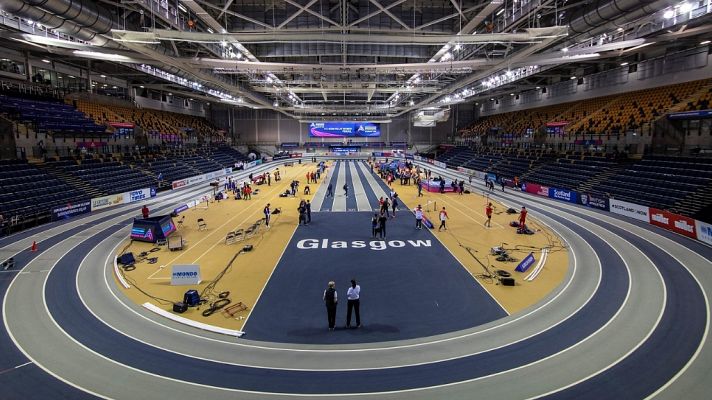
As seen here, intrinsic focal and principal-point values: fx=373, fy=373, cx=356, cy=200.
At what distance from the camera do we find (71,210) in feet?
79.4

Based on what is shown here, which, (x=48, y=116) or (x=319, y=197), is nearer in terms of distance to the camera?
(x=319, y=197)

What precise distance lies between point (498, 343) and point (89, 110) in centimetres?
4543

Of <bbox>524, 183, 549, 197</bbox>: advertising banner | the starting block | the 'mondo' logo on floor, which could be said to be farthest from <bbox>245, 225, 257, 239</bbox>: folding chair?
<bbox>524, 183, 549, 197</bbox>: advertising banner

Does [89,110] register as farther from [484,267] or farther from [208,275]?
[484,267]

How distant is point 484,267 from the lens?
14.2 meters

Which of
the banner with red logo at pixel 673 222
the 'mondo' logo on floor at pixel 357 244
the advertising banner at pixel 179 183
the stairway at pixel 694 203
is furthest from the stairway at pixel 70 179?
the stairway at pixel 694 203

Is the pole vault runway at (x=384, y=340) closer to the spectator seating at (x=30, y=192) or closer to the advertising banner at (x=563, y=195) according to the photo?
the spectator seating at (x=30, y=192)

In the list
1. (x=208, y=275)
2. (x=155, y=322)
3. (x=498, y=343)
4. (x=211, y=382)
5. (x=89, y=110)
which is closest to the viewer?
(x=211, y=382)

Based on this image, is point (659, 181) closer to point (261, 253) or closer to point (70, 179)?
point (261, 253)

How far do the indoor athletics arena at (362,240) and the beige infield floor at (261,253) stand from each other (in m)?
0.14

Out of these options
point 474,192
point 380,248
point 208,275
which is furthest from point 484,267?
point 474,192

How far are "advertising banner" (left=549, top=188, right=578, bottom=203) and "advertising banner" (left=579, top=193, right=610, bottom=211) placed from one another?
635 mm

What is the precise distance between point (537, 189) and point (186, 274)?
3038 centimetres

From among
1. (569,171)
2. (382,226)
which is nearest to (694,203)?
(569,171)
